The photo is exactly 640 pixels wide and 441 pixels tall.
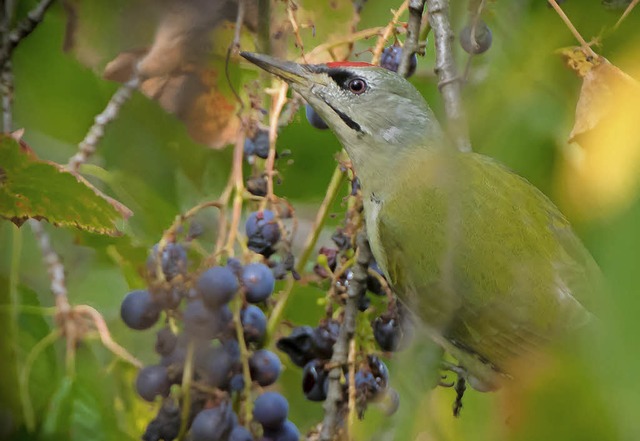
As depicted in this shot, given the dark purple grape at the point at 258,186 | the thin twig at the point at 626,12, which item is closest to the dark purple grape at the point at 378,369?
the dark purple grape at the point at 258,186

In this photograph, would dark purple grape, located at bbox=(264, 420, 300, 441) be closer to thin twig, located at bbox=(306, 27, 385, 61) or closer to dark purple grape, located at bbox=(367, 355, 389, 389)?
dark purple grape, located at bbox=(367, 355, 389, 389)

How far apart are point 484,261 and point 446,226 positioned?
6cm

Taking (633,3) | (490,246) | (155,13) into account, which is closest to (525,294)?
(490,246)

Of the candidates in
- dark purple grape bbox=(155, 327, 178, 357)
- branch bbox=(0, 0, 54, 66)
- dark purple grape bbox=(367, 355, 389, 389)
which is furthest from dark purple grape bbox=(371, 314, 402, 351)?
branch bbox=(0, 0, 54, 66)

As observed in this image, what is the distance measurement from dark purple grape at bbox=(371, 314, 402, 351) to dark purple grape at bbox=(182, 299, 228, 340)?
8cm

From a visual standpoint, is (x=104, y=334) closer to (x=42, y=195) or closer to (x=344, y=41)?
(x=42, y=195)

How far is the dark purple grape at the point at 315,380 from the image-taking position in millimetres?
465

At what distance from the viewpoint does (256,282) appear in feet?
1.47

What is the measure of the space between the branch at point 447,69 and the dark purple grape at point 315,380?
192 mm

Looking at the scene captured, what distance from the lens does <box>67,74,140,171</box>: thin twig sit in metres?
0.48

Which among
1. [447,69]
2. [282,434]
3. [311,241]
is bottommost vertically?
[282,434]

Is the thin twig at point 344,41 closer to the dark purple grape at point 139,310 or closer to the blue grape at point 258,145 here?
the blue grape at point 258,145

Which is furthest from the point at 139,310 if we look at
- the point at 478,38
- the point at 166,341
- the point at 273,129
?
→ the point at 478,38

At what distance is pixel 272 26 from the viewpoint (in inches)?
19.1
